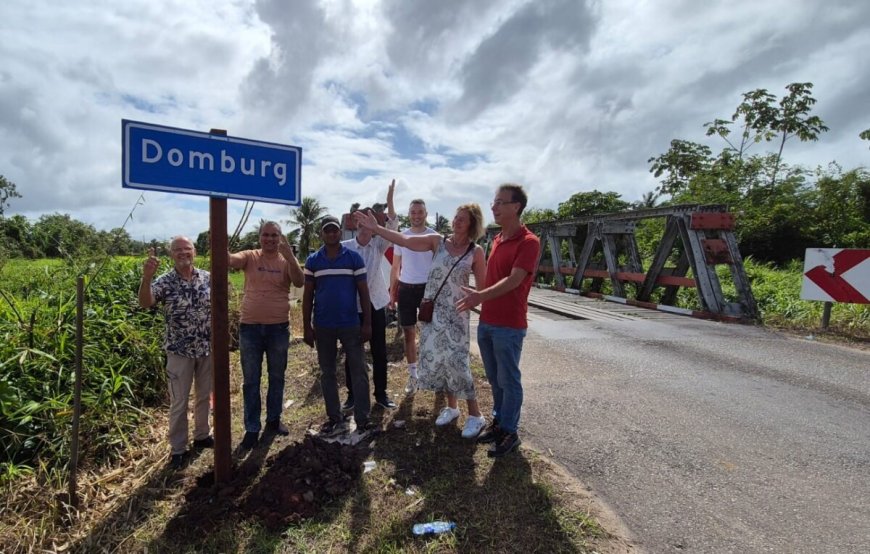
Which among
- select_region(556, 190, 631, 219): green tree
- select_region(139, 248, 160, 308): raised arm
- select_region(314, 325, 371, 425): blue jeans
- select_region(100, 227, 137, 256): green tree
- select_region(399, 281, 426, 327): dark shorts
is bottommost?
select_region(314, 325, 371, 425): blue jeans

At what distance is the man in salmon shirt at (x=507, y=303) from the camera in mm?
3000

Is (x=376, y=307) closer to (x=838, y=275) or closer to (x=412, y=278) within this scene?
(x=412, y=278)

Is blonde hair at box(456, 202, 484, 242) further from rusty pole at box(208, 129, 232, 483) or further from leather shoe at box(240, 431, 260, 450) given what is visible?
leather shoe at box(240, 431, 260, 450)

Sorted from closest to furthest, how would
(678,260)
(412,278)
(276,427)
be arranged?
(276,427) → (412,278) → (678,260)

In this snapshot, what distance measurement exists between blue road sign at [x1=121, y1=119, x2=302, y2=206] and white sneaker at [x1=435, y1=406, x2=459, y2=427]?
1.93m

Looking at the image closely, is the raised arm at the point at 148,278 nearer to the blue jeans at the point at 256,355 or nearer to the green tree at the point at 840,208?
the blue jeans at the point at 256,355

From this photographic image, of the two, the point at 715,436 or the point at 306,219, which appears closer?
Result: the point at 715,436

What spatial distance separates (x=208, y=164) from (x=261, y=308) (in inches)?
50.1

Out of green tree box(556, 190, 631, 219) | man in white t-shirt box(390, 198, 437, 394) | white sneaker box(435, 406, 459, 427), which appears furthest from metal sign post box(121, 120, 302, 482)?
green tree box(556, 190, 631, 219)

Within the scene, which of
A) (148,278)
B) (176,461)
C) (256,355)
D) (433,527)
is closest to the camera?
(433,527)

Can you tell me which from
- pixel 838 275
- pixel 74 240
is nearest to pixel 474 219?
pixel 74 240

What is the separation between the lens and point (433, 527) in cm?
241

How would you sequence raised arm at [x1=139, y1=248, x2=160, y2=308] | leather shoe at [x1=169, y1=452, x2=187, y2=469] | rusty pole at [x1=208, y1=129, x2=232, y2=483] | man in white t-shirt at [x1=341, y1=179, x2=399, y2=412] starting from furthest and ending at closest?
man in white t-shirt at [x1=341, y1=179, x2=399, y2=412] → leather shoe at [x1=169, y1=452, x2=187, y2=469] → raised arm at [x1=139, y1=248, x2=160, y2=308] → rusty pole at [x1=208, y1=129, x2=232, y2=483]

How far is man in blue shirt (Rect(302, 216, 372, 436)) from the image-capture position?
3479 mm
